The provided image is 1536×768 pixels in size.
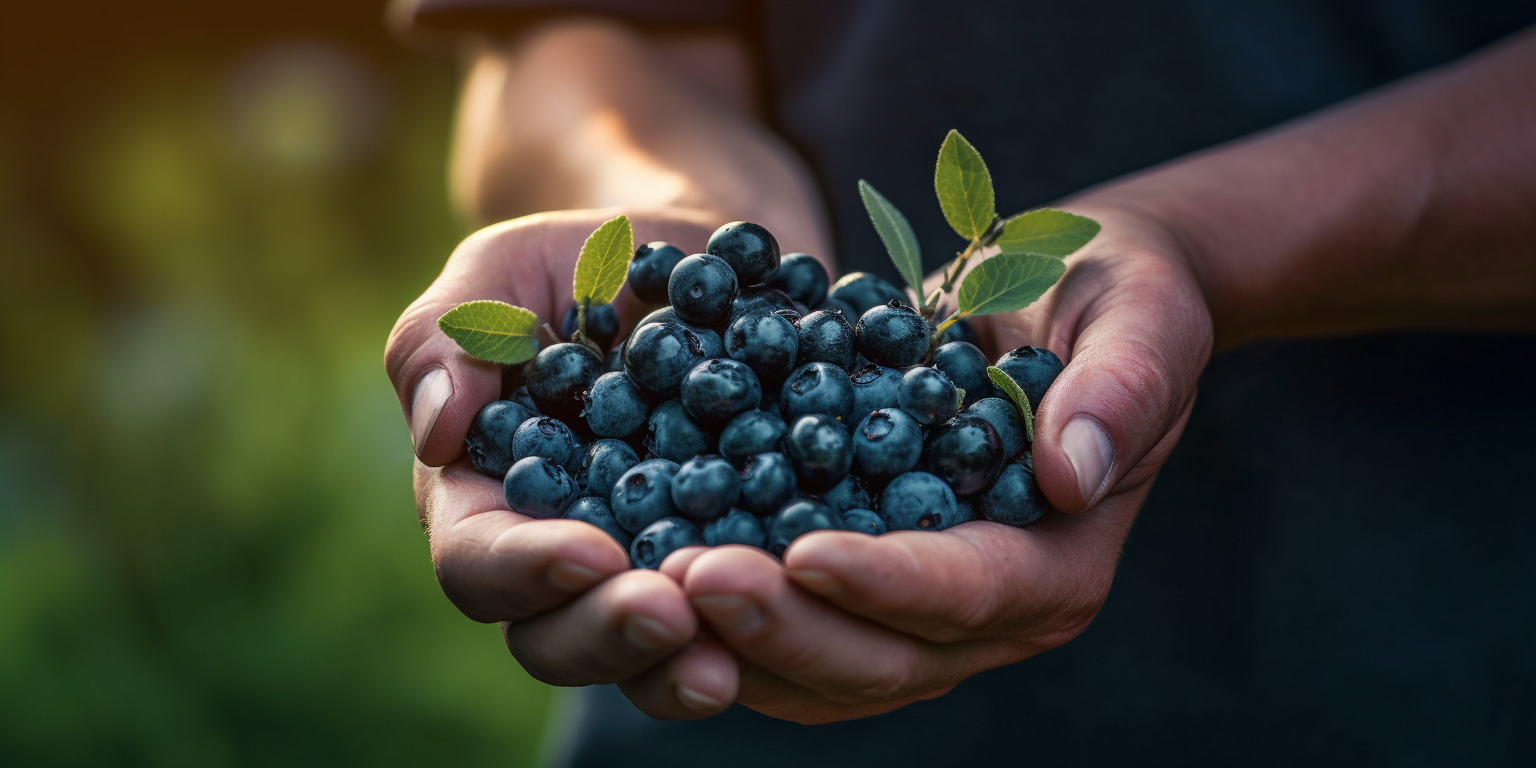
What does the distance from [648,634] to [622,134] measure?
131cm

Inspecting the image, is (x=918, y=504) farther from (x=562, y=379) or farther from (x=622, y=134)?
(x=622, y=134)

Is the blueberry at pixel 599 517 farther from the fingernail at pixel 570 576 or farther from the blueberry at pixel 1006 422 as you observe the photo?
the blueberry at pixel 1006 422

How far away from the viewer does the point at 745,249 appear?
4.20 ft

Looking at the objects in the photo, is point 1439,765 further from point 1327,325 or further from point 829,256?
point 829,256

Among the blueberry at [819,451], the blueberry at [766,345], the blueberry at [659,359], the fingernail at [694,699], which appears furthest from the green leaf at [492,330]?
the fingernail at [694,699]

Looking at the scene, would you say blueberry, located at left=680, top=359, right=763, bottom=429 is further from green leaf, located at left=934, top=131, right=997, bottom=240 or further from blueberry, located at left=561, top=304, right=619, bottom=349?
green leaf, located at left=934, top=131, right=997, bottom=240

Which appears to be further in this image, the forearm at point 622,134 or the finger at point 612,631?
the forearm at point 622,134

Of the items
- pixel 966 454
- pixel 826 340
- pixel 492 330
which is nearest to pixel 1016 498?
pixel 966 454

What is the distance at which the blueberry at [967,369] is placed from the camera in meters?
1.24

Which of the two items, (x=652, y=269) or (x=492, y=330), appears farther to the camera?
(x=652, y=269)

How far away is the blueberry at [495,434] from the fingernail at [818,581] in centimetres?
44

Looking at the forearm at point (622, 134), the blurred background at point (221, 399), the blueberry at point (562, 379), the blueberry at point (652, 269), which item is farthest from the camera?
the blurred background at point (221, 399)

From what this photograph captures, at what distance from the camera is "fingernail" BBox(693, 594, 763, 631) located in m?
0.88

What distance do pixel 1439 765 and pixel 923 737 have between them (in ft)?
2.85
